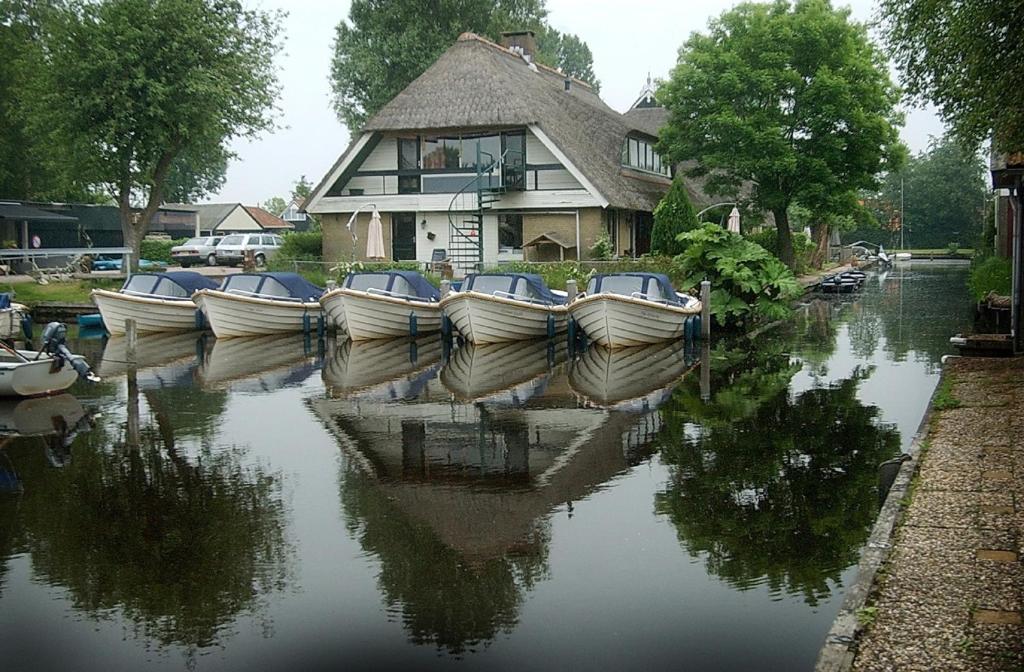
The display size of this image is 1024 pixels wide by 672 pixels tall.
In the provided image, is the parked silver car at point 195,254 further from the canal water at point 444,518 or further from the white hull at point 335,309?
the canal water at point 444,518

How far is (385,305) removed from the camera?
90.4 feet

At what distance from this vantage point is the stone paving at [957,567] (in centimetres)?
616

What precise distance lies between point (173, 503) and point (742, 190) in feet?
134

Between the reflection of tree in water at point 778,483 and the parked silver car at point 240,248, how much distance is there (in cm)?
3801

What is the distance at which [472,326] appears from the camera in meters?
26.2

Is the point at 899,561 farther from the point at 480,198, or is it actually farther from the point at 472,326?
the point at 480,198

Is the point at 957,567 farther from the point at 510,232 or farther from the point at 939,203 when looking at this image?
the point at 939,203

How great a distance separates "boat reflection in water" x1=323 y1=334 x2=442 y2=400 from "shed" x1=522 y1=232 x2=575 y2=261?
33.8 ft

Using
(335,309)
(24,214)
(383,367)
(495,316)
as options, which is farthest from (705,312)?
(24,214)

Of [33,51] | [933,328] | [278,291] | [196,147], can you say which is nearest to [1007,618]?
[933,328]

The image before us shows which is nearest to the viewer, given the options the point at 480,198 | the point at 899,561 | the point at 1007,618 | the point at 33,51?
the point at 1007,618

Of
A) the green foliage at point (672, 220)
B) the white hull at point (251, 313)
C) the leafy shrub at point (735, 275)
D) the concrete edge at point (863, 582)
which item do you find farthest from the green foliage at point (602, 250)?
Result: the concrete edge at point (863, 582)

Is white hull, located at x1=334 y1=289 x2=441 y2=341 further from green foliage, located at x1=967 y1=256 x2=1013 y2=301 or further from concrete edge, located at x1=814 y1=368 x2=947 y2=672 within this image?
concrete edge, located at x1=814 y1=368 x2=947 y2=672

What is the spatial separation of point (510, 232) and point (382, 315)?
1283 cm
